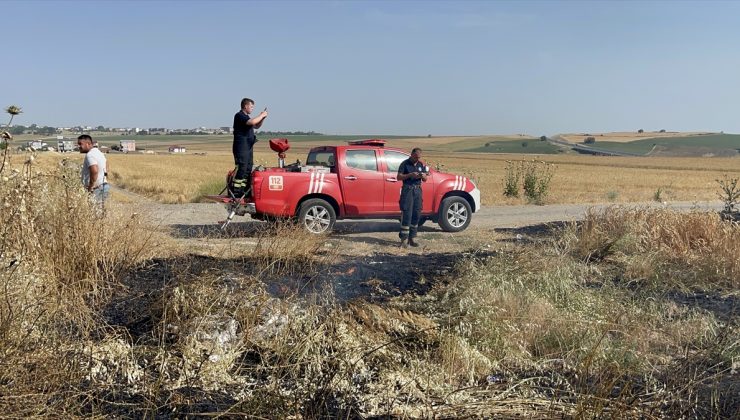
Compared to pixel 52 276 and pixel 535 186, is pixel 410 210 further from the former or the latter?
pixel 535 186

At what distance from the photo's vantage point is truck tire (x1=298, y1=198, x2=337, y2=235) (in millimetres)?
10797

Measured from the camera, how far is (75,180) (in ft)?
17.6

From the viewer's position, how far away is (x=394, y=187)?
450 inches

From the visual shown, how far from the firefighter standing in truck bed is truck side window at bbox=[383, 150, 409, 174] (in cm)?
268

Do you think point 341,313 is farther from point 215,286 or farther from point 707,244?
point 707,244

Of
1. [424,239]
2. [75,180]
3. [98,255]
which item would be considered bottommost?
[424,239]

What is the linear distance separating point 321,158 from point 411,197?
94.6 inches

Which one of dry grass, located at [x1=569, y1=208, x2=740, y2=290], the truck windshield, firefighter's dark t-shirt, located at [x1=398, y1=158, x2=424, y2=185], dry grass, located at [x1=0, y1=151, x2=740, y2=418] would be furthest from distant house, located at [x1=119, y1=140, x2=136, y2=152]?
dry grass, located at [x1=0, y1=151, x2=740, y2=418]

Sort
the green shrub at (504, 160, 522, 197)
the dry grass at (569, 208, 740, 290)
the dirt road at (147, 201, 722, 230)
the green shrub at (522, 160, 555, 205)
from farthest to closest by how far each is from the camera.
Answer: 1. the green shrub at (504, 160, 522, 197)
2. the green shrub at (522, 160, 555, 205)
3. the dirt road at (147, 201, 722, 230)
4. the dry grass at (569, 208, 740, 290)

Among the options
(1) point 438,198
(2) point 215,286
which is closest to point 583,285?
(2) point 215,286

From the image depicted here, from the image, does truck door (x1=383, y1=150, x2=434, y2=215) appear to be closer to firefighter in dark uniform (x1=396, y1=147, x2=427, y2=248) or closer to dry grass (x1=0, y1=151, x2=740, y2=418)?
firefighter in dark uniform (x1=396, y1=147, x2=427, y2=248)

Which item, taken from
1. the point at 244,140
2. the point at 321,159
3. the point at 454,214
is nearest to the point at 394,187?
the point at 454,214

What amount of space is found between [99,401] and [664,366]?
377 cm

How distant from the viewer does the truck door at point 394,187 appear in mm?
11414
